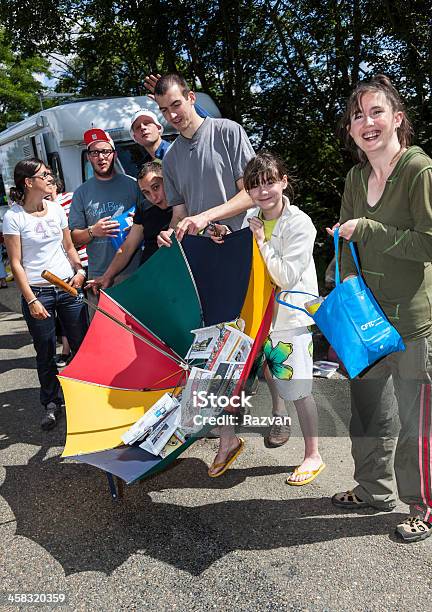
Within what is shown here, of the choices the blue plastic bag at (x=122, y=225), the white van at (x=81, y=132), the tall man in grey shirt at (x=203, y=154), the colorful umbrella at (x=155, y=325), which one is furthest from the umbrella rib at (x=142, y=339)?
the white van at (x=81, y=132)

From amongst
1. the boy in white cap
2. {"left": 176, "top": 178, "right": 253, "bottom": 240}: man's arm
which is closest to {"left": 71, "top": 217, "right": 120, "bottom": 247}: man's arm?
the boy in white cap

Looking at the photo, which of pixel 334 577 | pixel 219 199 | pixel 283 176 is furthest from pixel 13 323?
pixel 334 577

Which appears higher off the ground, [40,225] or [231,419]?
[40,225]

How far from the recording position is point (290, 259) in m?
3.20

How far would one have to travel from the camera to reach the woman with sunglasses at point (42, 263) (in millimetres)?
4516

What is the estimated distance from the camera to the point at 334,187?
848cm

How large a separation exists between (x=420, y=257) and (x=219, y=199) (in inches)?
62.2

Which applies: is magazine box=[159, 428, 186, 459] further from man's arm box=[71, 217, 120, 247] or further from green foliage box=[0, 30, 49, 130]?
green foliage box=[0, 30, 49, 130]

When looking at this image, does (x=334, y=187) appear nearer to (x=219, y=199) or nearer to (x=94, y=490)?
(x=219, y=199)

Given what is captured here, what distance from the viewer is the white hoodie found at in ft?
10.5

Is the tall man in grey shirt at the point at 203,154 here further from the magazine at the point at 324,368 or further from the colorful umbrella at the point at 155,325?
the magazine at the point at 324,368

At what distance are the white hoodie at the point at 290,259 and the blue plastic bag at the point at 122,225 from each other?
1.70 meters

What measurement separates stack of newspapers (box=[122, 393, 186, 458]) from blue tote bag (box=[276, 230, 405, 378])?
93 centimetres

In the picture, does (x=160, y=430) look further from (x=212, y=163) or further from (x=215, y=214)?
(x=212, y=163)
